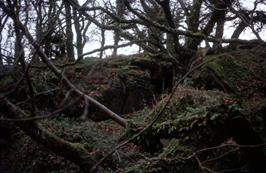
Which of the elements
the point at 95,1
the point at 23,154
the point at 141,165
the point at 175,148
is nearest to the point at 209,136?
the point at 175,148

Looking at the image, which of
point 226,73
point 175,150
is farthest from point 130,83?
point 175,150

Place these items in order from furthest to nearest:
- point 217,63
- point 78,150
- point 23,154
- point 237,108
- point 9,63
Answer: point 217,63 < point 23,154 < point 237,108 < point 78,150 < point 9,63

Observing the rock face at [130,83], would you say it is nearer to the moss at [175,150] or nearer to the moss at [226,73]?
the moss at [226,73]

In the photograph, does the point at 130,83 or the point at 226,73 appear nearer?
the point at 226,73

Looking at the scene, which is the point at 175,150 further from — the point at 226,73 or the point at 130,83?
the point at 130,83

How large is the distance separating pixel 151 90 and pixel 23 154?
3956mm

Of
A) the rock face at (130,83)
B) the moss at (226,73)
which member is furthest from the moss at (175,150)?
the rock face at (130,83)

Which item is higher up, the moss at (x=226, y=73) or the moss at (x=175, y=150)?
the moss at (x=226, y=73)

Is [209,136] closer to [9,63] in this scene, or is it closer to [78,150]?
[78,150]

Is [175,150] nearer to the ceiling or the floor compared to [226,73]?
nearer to the floor

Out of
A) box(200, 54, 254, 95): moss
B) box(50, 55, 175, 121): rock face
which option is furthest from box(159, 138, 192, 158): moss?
box(50, 55, 175, 121): rock face

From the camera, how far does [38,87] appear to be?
10188mm

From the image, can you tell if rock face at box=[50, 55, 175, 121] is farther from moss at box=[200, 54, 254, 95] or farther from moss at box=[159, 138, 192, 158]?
moss at box=[159, 138, 192, 158]

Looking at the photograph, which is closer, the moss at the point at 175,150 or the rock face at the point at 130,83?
the moss at the point at 175,150
